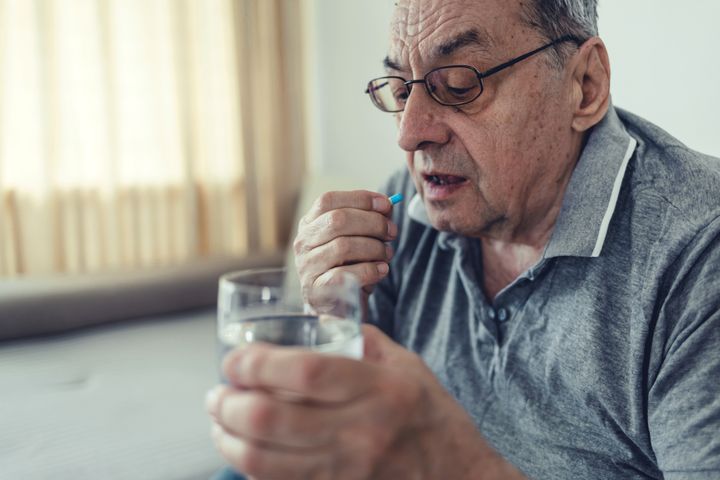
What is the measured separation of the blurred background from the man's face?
120 cm

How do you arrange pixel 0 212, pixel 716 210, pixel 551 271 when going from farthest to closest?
pixel 0 212
pixel 551 271
pixel 716 210

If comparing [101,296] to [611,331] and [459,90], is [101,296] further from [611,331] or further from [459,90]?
[611,331]

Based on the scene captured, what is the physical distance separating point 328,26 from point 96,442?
2.24 m

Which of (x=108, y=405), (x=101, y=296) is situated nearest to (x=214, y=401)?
(x=108, y=405)

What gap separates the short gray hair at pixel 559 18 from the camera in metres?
0.91

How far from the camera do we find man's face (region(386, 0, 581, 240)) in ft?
2.99

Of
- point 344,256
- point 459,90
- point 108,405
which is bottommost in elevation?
point 108,405

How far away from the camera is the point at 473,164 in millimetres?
954

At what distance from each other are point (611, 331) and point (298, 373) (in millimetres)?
581

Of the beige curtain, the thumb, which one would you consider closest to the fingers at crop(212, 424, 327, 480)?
the thumb

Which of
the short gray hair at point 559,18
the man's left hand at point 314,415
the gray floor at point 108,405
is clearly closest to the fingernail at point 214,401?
the man's left hand at point 314,415

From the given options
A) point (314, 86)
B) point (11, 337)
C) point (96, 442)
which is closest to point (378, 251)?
point (96, 442)

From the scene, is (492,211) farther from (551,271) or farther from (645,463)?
(645,463)

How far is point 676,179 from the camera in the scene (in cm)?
83
